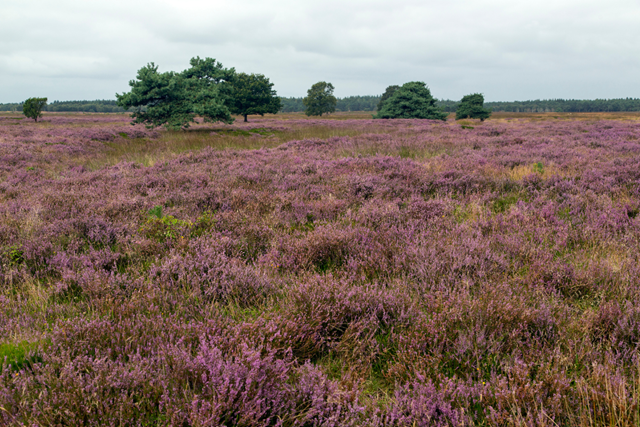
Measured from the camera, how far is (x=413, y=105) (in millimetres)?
42656

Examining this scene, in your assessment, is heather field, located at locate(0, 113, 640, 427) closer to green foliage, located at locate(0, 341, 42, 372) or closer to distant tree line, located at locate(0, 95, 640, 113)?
green foliage, located at locate(0, 341, 42, 372)

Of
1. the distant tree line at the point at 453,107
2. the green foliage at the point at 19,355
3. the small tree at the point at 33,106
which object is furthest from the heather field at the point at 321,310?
the distant tree line at the point at 453,107

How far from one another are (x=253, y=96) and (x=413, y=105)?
21154mm

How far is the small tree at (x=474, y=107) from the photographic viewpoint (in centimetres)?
5190

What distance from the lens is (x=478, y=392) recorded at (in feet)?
5.85

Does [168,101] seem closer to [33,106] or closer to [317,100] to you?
[33,106]

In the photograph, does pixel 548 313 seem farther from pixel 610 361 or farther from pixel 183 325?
pixel 183 325

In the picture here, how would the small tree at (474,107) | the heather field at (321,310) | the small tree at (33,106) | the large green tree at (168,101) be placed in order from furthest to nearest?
the small tree at (474,107) < the small tree at (33,106) < the large green tree at (168,101) < the heather field at (321,310)

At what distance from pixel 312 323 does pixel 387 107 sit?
4553cm

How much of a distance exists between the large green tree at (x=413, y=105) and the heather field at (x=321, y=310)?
3932 cm

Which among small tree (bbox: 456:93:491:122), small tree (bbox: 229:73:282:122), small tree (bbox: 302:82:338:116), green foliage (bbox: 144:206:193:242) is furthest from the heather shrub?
small tree (bbox: 302:82:338:116)

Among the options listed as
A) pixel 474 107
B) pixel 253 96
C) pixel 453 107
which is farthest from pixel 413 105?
pixel 453 107

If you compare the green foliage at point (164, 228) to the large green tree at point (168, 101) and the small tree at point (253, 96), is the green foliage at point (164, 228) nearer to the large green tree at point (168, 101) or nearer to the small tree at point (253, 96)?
the large green tree at point (168, 101)

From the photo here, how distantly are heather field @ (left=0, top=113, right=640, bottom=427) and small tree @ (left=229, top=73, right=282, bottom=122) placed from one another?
4026 cm
